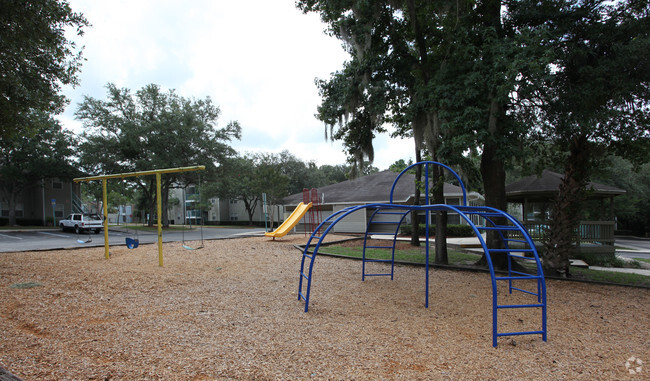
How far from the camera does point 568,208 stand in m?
7.80

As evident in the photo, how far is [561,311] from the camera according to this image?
17.7 ft

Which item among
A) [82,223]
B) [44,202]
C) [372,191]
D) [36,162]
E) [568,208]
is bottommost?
[82,223]

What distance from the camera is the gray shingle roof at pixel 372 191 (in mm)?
21969

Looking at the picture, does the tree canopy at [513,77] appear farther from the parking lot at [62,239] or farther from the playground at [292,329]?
the parking lot at [62,239]

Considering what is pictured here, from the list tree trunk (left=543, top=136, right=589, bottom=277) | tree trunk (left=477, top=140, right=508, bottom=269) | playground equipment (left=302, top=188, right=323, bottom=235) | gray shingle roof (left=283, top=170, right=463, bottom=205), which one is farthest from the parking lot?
tree trunk (left=543, top=136, right=589, bottom=277)

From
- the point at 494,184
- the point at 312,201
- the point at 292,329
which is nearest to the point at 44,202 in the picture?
the point at 312,201

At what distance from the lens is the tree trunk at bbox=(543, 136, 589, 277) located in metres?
7.71

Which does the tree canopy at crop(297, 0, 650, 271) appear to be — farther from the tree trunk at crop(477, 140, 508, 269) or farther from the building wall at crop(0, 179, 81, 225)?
the building wall at crop(0, 179, 81, 225)

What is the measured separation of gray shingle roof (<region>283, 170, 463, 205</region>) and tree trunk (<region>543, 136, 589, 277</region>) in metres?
12.7

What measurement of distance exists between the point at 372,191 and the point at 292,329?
782 inches

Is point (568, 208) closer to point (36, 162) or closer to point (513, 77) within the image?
point (513, 77)

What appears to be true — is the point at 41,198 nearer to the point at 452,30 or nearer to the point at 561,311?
the point at 452,30

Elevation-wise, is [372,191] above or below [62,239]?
above

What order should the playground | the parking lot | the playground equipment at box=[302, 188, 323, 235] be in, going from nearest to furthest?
the playground → the parking lot → the playground equipment at box=[302, 188, 323, 235]
